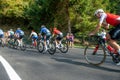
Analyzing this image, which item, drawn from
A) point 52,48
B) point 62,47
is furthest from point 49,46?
point 62,47

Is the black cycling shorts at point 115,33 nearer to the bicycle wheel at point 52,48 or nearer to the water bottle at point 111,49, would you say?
the water bottle at point 111,49

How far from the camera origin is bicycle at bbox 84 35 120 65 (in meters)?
10.7

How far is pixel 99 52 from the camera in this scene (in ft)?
37.5

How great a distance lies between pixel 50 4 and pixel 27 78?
3969 cm

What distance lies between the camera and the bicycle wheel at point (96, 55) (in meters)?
11.1

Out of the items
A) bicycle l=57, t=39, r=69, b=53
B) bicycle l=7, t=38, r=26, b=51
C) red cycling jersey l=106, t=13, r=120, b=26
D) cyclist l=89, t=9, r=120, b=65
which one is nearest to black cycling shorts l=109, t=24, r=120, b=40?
cyclist l=89, t=9, r=120, b=65

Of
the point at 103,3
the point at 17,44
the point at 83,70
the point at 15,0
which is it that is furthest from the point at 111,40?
the point at 15,0

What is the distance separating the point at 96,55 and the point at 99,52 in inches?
15.3

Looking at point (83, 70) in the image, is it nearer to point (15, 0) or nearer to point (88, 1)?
point (88, 1)

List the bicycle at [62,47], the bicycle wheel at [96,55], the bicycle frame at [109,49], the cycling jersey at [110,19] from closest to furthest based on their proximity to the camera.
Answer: the cycling jersey at [110,19] → the bicycle frame at [109,49] → the bicycle wheel at [96,55] → the bicycle at [62,47]

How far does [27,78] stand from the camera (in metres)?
8.79

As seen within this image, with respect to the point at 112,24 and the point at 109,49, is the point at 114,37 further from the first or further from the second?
the point at 109,49

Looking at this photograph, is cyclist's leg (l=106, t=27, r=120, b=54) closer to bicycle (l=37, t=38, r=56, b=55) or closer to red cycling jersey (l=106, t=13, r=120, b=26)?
red cycling jersey (l=106, t=13, r=120, b=26)

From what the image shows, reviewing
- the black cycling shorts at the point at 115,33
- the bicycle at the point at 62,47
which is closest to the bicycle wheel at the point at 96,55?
the black cycling shorts at the point at 115,33
